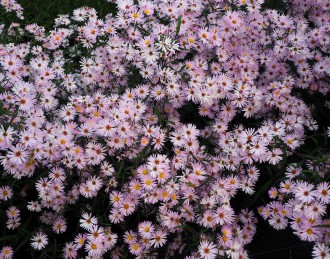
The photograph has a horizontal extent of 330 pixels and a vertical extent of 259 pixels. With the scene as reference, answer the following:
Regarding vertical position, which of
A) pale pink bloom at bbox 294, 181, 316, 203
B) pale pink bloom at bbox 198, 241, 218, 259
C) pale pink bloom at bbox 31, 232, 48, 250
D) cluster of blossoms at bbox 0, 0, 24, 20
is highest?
cluster of blossoms at bbox 0, 0, 24, 20

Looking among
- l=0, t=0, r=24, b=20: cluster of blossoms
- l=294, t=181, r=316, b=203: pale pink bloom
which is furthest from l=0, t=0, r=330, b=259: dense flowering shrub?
l=0, t=0, r=24, b=20: cluster of blossoms

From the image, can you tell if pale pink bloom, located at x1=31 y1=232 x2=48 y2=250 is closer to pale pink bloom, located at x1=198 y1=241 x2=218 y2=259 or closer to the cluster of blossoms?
pale pink bloom, located at x1=198 y1=241 x2=218 y2=259

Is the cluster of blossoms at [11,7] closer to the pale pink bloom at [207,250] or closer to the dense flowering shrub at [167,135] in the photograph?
the dense flowering shrub at [167,135]

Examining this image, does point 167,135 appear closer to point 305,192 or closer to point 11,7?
point 305,192

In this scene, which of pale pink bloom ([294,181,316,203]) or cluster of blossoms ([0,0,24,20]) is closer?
pale pink bloom ([294,181,316,203])

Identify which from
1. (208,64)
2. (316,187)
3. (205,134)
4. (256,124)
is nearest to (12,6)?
(208,64)

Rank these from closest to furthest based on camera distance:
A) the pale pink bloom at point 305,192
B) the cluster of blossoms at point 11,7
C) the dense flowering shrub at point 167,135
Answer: the pale pink bloom at point 305,192, the dense flowering shrub at point 167,135, the cluster of blossoms at point 11,7

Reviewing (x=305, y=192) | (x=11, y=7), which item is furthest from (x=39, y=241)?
(x=11, y=7)

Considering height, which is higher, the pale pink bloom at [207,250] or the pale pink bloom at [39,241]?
the pale pink bloom at [207,250]

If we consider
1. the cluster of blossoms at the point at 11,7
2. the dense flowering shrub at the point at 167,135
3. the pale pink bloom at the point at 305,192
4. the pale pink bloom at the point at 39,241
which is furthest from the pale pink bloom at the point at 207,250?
the cluster of blossoms at the point at 11,7

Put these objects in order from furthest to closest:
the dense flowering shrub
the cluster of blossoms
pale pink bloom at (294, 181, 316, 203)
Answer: the cluster of blossoms, the dense flowering shrub, pale pink bloom at (294, 181, 316, 203)
